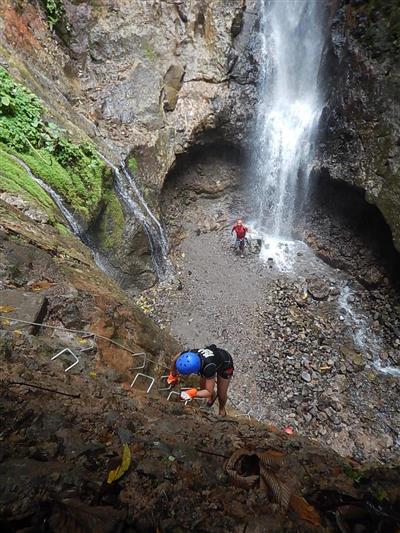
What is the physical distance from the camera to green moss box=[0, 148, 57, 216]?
5.30 metres

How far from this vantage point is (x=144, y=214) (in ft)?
32.2

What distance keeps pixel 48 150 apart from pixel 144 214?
327 centimetres

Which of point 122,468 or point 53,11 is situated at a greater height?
point 53,11

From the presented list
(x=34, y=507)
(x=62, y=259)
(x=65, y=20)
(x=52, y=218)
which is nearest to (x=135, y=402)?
(x=34, y=507)

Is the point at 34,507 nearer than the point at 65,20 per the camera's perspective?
Yes

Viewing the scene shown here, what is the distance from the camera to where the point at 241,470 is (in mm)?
1881

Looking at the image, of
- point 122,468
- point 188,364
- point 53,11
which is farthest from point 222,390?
point 53,11

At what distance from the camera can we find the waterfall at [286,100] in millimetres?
11641

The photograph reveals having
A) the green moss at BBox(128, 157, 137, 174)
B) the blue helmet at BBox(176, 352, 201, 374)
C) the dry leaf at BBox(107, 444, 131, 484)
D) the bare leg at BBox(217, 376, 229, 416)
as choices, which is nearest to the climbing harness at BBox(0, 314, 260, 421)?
the blue helmet at BBox(176, 352, 201, 374)

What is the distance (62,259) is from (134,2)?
1069cm

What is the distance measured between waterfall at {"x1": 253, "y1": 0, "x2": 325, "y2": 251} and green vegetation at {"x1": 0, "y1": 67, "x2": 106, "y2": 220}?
6.72 meters

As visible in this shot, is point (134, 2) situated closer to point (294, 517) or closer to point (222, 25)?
point (222, 25)

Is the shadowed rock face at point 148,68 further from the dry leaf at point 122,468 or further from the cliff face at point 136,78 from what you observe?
the dry leaf at point 122,468

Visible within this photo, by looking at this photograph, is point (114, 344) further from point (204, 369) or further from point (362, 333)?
point (362, 333)
